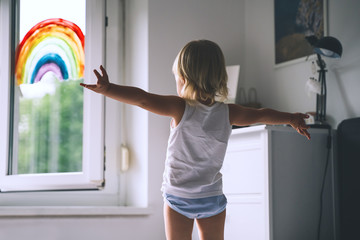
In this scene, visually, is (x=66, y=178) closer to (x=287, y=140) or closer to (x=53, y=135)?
(x=53, y=135)

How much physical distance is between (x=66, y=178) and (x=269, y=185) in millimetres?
1142

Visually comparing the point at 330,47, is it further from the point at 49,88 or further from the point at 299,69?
the point at 49,88

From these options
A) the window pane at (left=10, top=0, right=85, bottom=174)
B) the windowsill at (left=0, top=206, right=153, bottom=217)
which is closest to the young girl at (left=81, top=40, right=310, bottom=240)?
the windowsill at (left=0, top=206, right=153, bottom=217)

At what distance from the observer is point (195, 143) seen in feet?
4.70

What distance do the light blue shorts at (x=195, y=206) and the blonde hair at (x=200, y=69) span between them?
324 mm

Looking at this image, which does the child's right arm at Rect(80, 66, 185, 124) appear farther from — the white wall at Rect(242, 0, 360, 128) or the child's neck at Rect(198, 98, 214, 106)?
the white wall at Rect(242, 0, 360, 128)

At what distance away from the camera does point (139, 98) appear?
1.30 meters

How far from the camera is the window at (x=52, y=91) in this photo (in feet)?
8.21

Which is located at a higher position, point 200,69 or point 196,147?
point 200,69

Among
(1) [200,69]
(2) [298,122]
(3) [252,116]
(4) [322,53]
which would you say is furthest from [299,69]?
(1) [200,69]

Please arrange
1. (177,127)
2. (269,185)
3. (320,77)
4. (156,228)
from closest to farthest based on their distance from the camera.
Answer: (177,127)
(269,185)
(320,77)
(156,228)

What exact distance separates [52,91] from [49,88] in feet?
0.08

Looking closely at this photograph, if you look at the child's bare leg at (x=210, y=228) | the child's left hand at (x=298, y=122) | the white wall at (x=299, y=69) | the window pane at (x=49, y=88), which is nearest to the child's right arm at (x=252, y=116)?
the child's left hand at (x=298, y=122)

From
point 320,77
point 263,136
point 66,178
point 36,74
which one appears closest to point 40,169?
point 66,178
